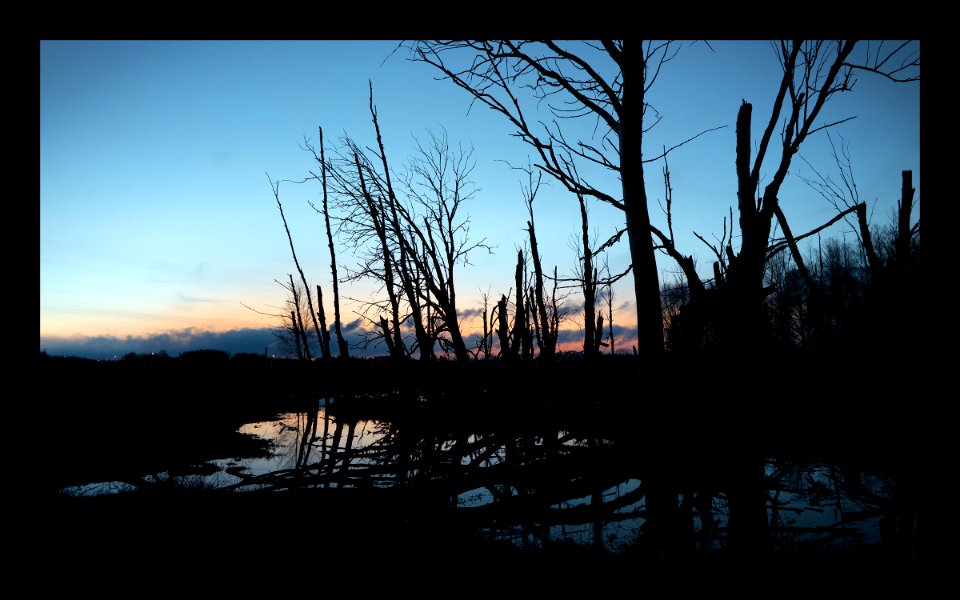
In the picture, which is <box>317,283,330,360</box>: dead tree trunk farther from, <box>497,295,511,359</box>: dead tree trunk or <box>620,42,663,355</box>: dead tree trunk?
<box>620,42,663,355</box>: dead tree trunk

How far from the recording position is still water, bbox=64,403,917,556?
353 cm

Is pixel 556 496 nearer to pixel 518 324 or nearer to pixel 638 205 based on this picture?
pixel 638 205

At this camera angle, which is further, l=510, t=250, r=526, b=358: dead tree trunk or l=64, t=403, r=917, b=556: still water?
l=510, t=250, r=526, b=358: dead tree trunk

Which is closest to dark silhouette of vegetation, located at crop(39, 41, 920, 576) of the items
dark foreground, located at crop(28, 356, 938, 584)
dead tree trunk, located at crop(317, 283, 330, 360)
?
dark foreground, located at crop(28, 356, 938, 584)

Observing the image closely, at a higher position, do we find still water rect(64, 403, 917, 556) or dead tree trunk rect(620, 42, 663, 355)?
dead tree trunk rect(620, 42, 663, 355)

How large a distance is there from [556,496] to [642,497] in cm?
87

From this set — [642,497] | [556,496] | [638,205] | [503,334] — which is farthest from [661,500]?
[503,334]

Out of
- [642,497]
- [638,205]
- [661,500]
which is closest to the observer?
[661,500]

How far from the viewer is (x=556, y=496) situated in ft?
15.1

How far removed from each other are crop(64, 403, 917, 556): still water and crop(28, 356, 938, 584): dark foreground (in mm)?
35

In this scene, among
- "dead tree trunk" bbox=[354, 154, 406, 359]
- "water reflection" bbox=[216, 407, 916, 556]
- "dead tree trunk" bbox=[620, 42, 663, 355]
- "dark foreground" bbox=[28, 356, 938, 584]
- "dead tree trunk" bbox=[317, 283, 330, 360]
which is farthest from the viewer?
"dead tree trunk" bbox=[317, 283, 330, 360]

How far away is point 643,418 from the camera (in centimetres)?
763
